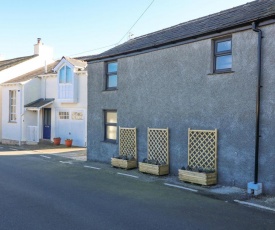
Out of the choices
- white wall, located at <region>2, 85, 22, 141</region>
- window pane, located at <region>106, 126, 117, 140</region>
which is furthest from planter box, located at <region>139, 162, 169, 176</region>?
white wall, located at <region>2, 85, 22, 141</region>

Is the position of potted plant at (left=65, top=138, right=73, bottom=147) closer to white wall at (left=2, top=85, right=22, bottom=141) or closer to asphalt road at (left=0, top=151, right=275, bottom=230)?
white wall at (left=2, top=85, right=22, bottom=141)

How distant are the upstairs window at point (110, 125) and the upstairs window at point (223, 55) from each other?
6179mm

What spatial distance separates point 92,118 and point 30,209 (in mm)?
9318

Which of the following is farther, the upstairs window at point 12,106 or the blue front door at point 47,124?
the upstairs window at point 12,106

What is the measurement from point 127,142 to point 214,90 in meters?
5.08

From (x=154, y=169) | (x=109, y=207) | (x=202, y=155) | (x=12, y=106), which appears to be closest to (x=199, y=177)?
Result: (x=202, y=155)

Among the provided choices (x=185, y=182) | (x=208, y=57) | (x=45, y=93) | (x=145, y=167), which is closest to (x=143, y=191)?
(x=185, y=182)

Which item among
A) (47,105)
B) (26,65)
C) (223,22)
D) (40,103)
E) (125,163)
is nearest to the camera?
(223,22)

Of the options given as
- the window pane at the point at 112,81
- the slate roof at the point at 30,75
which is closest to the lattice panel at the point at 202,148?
the window pane at the point at 112,81

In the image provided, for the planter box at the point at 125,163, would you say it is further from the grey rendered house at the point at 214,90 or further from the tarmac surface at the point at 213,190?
the grey rendered house at the point at 214,90

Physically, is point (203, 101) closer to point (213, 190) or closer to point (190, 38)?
point (190, 38)

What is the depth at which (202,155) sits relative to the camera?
11.1 meters

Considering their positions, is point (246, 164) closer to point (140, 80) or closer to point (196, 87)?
point (196, 87)

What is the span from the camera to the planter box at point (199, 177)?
10281 mm
